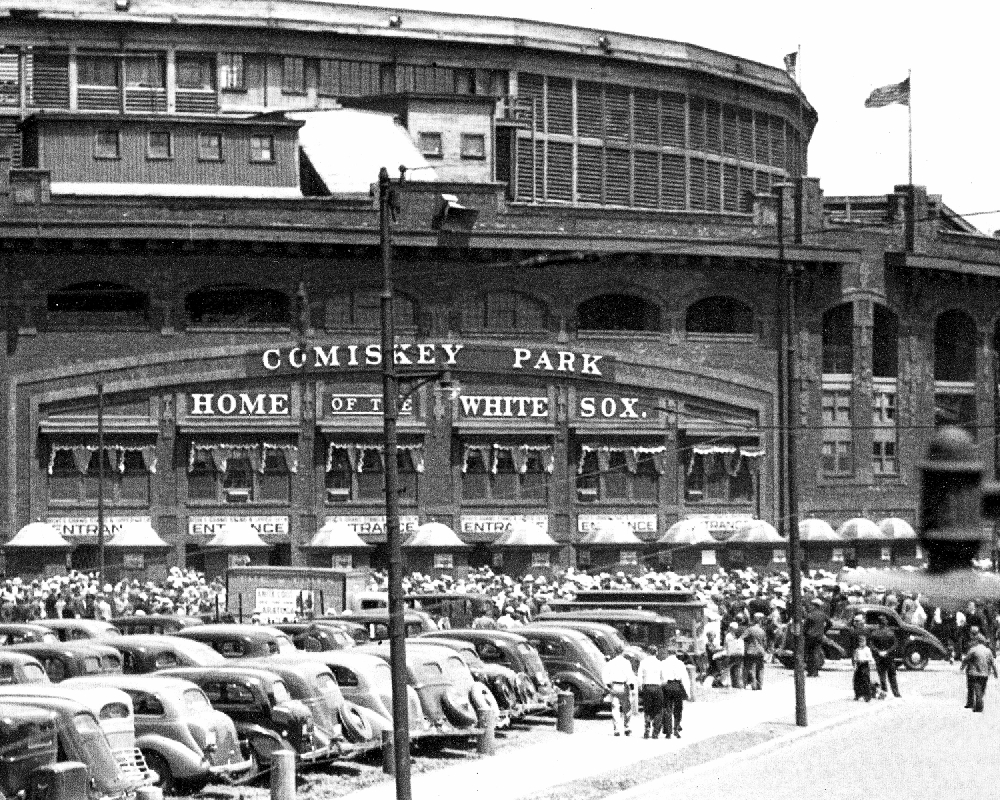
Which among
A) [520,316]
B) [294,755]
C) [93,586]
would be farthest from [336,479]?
[294,755]

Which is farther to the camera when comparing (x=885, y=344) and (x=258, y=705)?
(x=885, y=344)

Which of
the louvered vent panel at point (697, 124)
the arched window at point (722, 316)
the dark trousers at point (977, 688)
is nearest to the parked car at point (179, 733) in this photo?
the dark trousers at point (977, 688)

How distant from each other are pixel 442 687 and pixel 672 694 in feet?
15.3

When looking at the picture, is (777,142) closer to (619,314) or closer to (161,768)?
(619,314)

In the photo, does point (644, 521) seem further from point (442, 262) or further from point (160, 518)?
point (160, 518)

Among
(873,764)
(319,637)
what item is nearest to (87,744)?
(873,764)

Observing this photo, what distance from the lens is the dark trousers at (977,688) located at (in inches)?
1736

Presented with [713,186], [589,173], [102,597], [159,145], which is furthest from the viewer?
[713,186]

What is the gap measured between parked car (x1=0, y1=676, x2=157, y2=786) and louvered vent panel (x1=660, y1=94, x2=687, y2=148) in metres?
69.2

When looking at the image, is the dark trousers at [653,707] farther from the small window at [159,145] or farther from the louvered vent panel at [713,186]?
the louvered vent panel at [713,186]

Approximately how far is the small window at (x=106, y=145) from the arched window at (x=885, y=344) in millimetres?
28694

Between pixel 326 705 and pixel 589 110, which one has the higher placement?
pixel 589 110

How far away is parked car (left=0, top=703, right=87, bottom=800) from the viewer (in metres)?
25.3

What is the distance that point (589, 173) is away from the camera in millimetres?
94438
